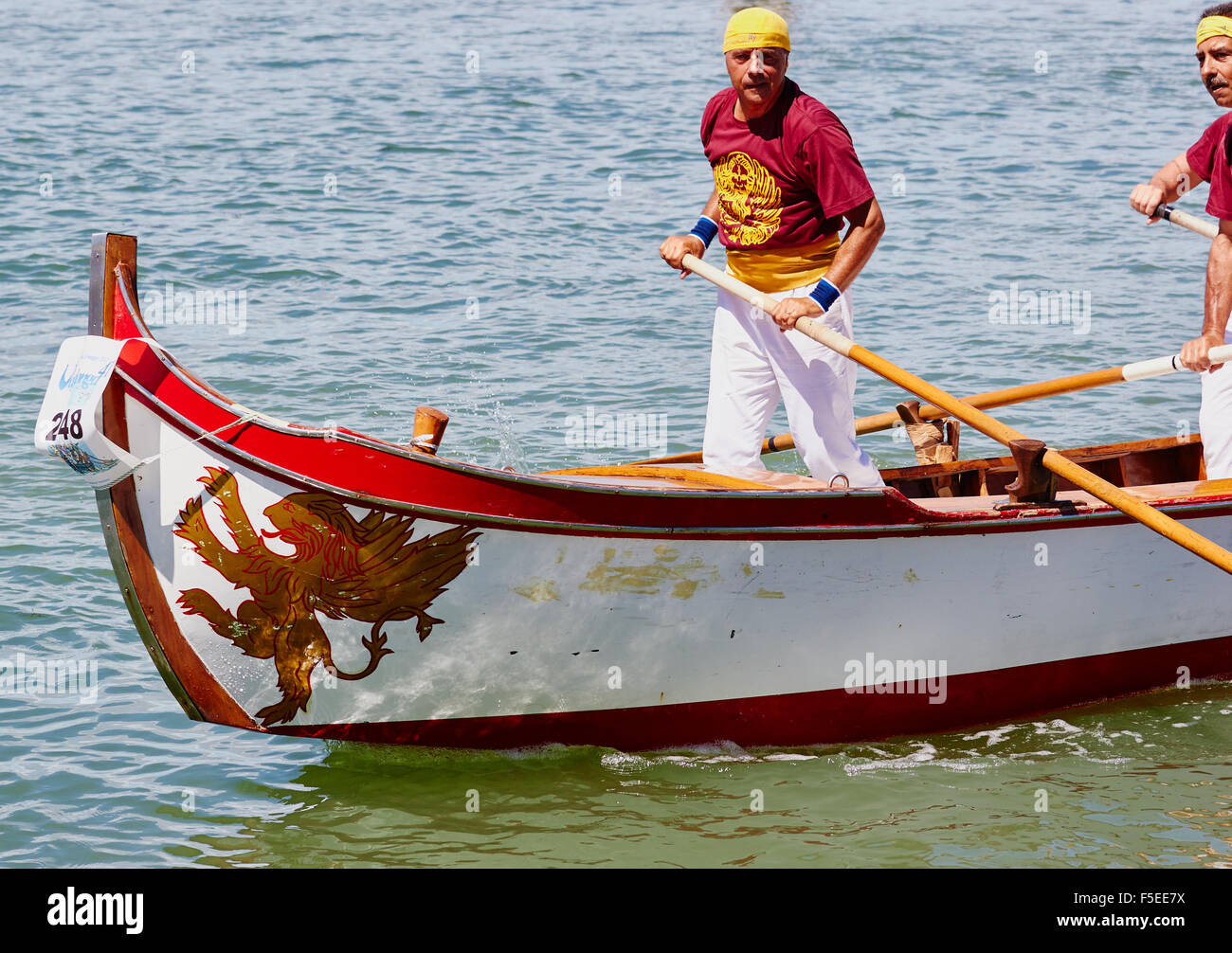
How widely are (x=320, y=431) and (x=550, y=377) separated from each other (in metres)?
6.25

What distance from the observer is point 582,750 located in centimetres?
599

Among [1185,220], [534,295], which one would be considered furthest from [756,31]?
[534,295]

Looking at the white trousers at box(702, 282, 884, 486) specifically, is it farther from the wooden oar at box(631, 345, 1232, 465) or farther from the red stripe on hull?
the red stripe on hull

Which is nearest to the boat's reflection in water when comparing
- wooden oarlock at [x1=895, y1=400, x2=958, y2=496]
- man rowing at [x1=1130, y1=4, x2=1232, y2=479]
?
man rowing at [x1=1130, y1=4, x2=1232, y2=479]

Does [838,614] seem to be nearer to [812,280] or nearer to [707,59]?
[812,280]

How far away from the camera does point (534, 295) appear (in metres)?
13.3

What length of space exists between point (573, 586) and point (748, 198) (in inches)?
66.1

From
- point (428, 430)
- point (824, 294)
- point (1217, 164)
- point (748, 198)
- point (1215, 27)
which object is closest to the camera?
point (428, 430)

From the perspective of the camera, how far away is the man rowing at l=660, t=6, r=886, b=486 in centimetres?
578

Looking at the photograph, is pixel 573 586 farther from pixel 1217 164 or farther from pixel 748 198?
pixel 1217 164

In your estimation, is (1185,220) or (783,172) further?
(1185,220)

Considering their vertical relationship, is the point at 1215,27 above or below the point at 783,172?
above

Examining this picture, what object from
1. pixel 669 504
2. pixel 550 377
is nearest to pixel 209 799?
pixel 669 504

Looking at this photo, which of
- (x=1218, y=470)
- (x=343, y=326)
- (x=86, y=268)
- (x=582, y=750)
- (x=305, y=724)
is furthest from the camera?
(x=86, y=268)
